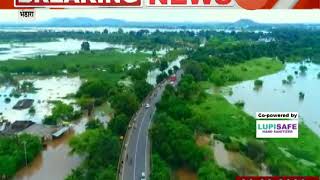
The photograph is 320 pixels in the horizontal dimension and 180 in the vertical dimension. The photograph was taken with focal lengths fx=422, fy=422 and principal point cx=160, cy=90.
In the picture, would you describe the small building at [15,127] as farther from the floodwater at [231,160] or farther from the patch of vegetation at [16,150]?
the floodwater at [231,160]

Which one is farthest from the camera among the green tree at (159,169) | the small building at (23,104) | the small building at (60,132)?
the small building at (23,104)

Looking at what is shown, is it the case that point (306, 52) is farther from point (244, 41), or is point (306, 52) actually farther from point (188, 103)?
point (188, 103)

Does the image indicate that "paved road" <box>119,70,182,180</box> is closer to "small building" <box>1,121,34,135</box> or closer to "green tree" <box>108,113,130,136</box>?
"green tree" <box>108,113,130,136</box>

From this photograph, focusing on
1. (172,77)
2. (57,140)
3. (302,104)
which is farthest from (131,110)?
(302,104)

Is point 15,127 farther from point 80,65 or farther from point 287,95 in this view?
point 287,95

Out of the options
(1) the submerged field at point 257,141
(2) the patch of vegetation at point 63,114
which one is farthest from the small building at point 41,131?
(1) the submerged field at point 257,141
